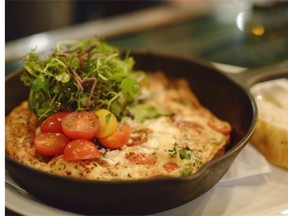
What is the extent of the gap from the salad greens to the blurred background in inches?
37.1

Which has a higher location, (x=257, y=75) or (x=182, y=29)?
(x=257, y=75)

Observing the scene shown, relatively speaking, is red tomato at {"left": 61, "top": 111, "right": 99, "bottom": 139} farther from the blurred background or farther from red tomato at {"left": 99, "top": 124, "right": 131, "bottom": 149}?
the blurred background

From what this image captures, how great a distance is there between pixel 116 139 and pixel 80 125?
145 mm

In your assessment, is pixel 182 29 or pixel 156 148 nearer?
pixel 156 148

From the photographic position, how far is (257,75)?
6.68 feet

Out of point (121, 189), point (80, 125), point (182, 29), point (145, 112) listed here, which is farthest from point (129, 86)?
point (182, 29)

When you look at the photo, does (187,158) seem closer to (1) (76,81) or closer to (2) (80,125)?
(2) (80,125)

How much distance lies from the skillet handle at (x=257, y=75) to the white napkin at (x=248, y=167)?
0.26 metres

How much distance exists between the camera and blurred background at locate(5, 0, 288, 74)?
9.73 feet

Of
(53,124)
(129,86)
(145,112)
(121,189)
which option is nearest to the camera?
(121,189)

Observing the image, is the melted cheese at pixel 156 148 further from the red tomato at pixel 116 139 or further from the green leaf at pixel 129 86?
the green leaf at pixel 129 86

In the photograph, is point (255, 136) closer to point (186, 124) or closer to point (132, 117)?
point (186, 124)

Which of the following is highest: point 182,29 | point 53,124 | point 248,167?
point 53,124

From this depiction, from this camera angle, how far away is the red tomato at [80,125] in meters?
1.52
